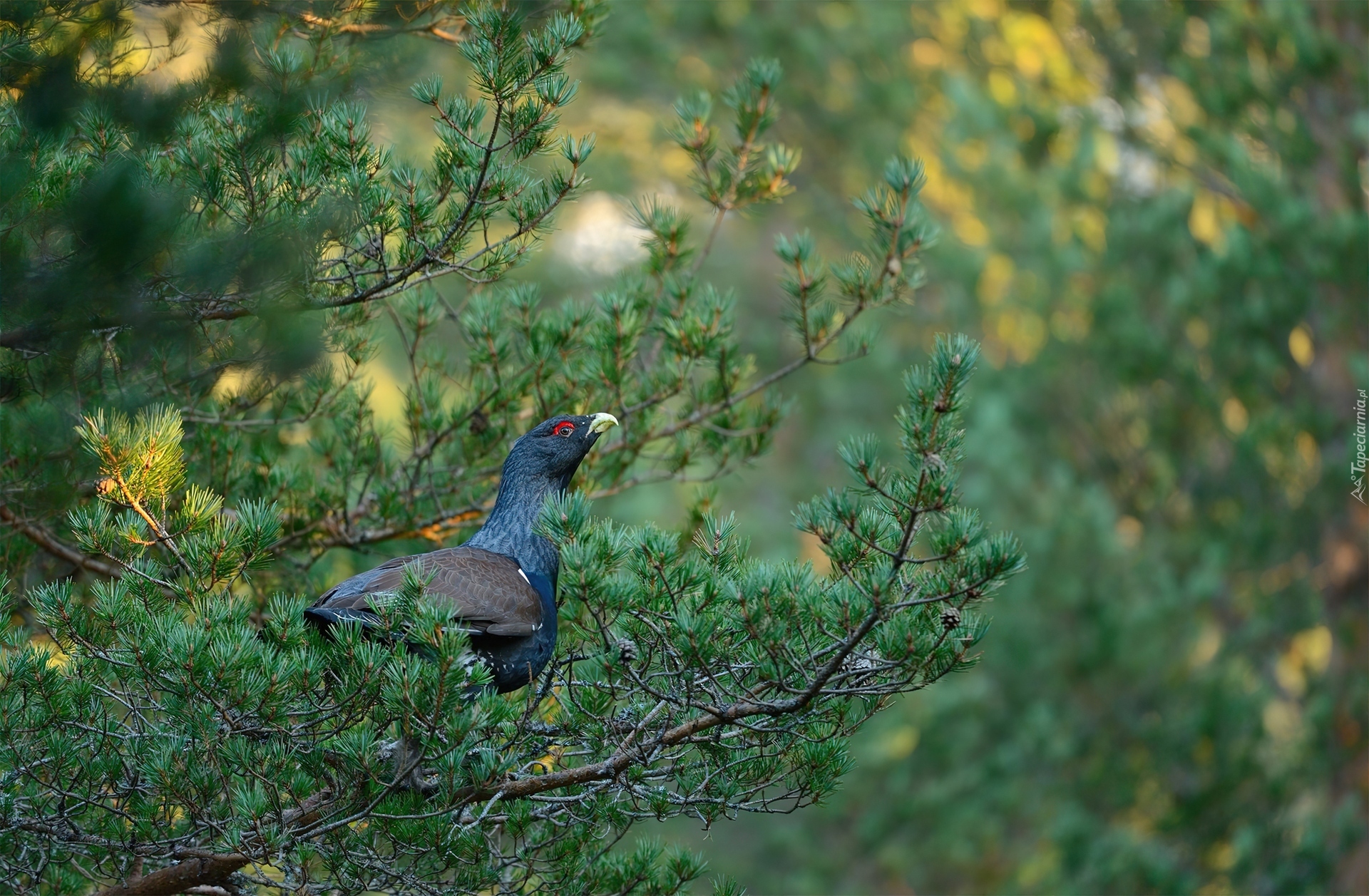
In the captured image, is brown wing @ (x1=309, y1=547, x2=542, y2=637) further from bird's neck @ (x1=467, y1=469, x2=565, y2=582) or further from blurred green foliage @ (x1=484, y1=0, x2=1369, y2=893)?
blurred green foliage @ (x1=484, y1=0, x2=1369, y2=893)

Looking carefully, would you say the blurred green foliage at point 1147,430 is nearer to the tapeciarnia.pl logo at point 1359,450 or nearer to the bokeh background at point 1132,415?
the bokeh background at point 1132,415

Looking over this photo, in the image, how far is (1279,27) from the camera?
8969 millimetres

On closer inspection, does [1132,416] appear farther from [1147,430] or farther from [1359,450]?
[1359,450]

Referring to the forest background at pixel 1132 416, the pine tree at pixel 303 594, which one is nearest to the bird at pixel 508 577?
the pine tree at pixel 303 594

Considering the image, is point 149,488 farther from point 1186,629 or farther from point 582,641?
point 1186,629

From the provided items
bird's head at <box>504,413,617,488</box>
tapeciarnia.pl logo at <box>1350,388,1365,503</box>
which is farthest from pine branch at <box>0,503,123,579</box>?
tapeciarnia.pl logo at <box>1350,388,1365,503</box>

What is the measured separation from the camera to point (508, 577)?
3938 millimetres

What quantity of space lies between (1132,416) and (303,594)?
8164mm

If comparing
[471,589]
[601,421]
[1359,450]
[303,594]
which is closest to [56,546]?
[303,594]

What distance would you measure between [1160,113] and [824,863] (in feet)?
26.8

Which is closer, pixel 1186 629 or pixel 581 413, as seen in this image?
pixel 581 413

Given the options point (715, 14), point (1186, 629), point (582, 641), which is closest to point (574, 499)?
point (582, 641)

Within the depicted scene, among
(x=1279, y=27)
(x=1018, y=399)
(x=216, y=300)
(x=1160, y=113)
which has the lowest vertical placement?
(x=216, y=300)

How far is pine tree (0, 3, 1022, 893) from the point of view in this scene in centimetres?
301
